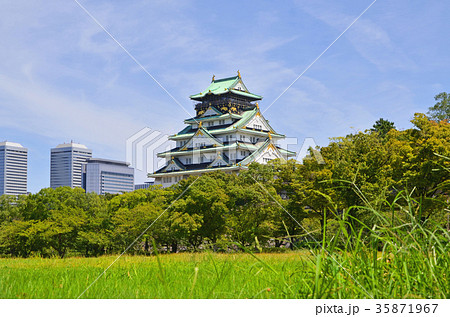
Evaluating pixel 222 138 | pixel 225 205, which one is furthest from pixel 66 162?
pixel 222 138

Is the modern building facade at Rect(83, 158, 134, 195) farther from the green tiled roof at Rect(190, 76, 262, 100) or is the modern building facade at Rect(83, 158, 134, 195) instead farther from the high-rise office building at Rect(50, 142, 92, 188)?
the green tiled roof at Rect(190, 76, 262, 100)

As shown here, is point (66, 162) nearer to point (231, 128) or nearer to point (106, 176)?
point (106, 176)

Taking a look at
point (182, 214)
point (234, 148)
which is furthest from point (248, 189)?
point (234, 148)

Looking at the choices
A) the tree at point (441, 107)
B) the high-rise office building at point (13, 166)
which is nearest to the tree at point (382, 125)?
the tree at point (441, 107)

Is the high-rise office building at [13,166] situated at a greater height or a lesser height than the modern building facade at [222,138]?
lesser

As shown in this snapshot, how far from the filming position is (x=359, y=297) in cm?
268

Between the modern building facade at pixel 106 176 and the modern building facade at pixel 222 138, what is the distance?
82.6 inches

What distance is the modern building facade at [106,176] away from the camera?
33419mm

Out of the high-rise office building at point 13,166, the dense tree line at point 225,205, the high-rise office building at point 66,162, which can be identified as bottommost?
the dense tree line at point 225,205

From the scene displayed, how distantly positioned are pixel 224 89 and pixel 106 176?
1341 cm

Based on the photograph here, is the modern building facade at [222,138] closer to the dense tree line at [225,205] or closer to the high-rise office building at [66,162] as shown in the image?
the high-rise office building at [66,162]

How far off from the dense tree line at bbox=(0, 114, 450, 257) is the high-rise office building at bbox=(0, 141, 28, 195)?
4.04 ft

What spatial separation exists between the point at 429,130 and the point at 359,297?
1683 cm

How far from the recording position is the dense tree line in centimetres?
1738
